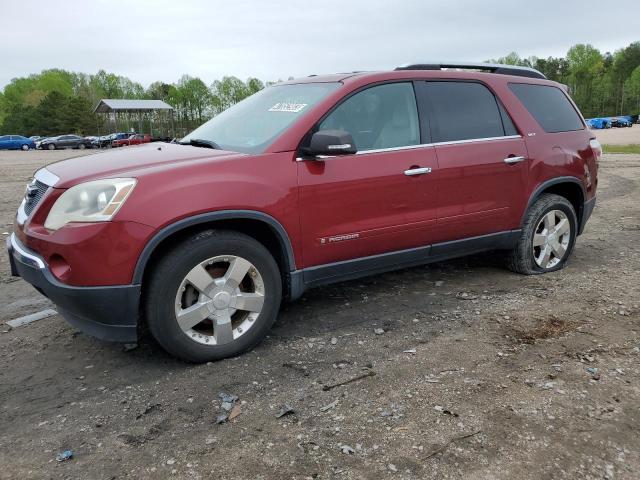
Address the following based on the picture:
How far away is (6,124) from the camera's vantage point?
3083 inches

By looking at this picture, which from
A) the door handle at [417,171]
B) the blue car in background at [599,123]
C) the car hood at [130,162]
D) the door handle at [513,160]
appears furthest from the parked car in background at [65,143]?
the blue car in background at [599,123]

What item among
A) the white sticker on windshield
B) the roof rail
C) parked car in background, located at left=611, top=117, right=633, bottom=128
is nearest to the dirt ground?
the white sticker on windshield

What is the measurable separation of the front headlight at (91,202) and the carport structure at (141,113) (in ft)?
135

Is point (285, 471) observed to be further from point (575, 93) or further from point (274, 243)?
point (575, 93)

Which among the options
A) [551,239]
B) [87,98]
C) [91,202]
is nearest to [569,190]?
[551,239]

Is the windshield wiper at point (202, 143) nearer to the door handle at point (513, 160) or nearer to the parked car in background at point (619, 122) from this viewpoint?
the door handle at point (513, 160)

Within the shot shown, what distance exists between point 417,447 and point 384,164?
204cm

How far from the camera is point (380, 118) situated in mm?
4051

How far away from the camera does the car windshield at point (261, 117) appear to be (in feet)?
12.3

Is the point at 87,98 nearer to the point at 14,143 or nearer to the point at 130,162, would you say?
the point at 14,143

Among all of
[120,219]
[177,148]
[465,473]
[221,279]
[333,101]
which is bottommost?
[465,473]

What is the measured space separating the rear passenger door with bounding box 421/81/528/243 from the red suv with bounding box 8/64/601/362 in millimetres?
13

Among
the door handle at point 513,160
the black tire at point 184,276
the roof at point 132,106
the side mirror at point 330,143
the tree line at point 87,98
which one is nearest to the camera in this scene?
the black tire at point 184,276

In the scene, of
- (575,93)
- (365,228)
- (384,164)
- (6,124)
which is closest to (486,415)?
(365,228)
